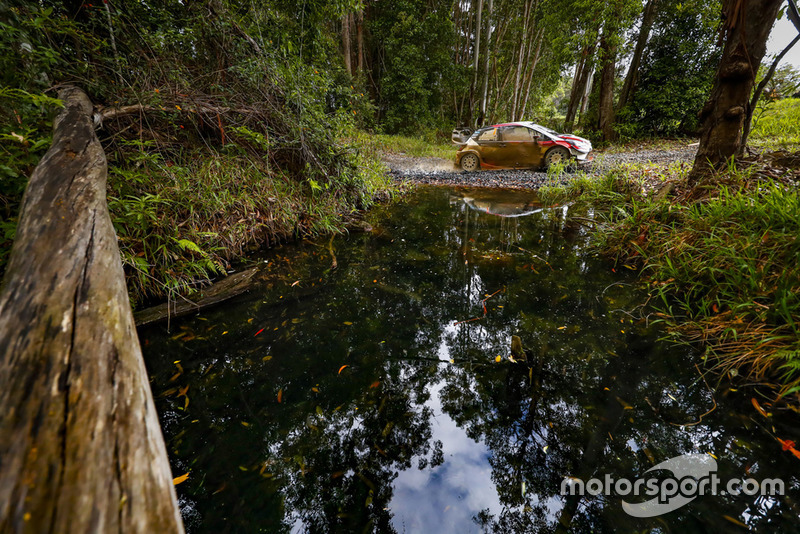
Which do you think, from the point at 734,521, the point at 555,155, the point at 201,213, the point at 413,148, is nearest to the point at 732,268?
the point at 734,521

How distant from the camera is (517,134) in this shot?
8914mm

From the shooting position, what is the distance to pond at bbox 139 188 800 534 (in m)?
1.41

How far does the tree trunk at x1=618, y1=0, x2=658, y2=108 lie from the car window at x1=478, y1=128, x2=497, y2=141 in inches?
313

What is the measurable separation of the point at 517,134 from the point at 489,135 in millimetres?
842

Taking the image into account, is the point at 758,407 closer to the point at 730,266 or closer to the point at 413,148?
the point at 730,266

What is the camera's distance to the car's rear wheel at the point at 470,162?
9930mm

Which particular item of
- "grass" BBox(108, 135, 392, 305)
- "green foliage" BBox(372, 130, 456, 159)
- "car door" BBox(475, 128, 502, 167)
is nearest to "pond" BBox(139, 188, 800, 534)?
"grass" BBox(108, 135, 392, 305)

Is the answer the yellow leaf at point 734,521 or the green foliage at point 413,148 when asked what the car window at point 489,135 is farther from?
the yellow leaf at point 734,521

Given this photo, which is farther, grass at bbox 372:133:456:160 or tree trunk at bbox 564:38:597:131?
grass at bbox 372:133:456:160

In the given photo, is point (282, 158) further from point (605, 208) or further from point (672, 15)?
point (672, 15)

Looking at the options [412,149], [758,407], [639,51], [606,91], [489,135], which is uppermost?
[639,51]

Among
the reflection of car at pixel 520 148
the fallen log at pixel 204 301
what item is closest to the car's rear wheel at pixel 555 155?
the reflection of car at pixel 520 148

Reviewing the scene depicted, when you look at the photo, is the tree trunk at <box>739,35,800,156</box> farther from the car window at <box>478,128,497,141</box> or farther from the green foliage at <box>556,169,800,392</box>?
the car window at <box>478,128,497,141</box>

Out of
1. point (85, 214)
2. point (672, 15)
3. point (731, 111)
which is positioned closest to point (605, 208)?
point (731, 111)
